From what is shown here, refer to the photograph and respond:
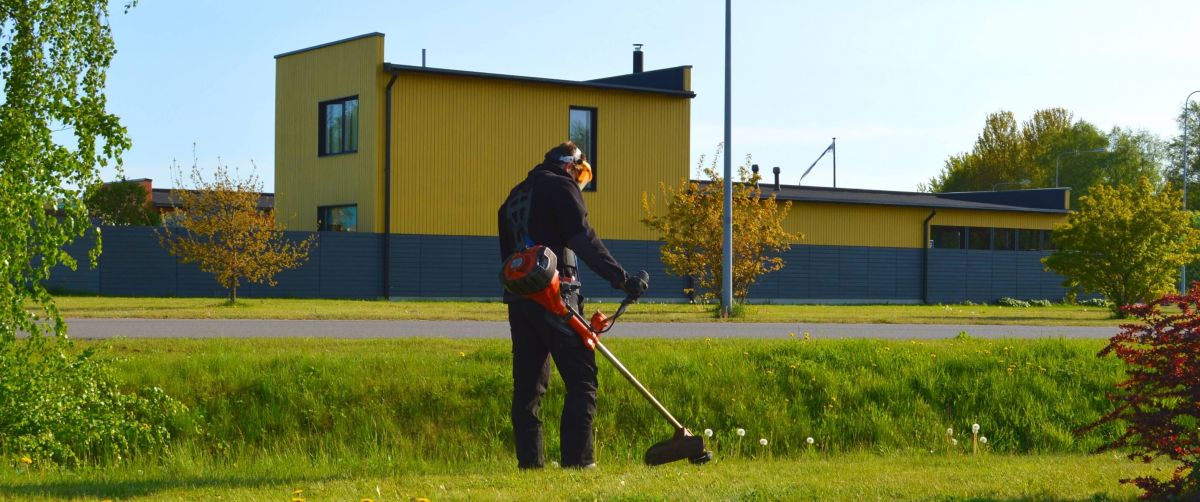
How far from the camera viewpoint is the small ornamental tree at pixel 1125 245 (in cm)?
3120

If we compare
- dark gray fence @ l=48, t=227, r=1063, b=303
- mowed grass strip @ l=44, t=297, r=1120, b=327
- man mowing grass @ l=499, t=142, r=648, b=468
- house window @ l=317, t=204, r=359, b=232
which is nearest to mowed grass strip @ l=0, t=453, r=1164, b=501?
man mowing grass @ l=499, t=142, r=648, b=468

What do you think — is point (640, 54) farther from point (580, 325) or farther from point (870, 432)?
point (580, 325)

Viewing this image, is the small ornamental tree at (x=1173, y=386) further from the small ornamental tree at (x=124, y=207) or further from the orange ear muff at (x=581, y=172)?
the small ornamental tree at (x=124, y=207)

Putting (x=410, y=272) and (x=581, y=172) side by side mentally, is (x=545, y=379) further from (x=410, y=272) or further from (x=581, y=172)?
(x=410, y=272)

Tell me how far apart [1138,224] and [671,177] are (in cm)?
1226

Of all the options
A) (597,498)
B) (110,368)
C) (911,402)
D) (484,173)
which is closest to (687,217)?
(484,173)

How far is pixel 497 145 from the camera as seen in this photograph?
112ft

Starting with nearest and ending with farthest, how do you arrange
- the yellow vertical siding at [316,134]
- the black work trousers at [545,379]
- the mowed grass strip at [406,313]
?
the black work trousers at [545,379] < the mowed grass strip at [406,313] < the yellow vertical siding at [316,134]

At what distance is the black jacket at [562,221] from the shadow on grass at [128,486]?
174 centimetres

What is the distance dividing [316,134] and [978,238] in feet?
75.6

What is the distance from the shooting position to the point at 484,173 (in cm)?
3422

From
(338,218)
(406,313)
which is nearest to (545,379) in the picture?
(406,313)

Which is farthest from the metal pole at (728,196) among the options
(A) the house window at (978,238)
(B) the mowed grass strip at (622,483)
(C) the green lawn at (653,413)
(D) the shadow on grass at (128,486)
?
(A) the house window at (978,238)

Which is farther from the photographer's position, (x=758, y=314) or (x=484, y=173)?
(x=484, y=173)
